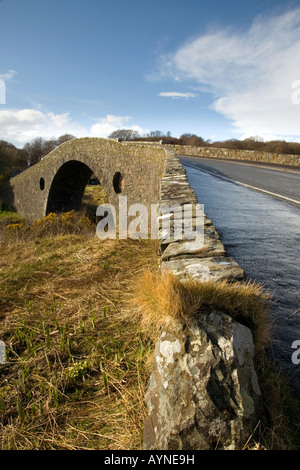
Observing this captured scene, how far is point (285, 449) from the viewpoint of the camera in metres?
1.21

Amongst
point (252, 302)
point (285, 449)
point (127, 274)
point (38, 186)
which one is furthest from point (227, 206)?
point (38, 186)

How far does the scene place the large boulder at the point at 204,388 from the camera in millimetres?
1211

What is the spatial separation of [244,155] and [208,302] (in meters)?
24.5

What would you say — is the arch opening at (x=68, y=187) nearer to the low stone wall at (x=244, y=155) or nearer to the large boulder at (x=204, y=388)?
the low stone wall at (x=244, y=155)

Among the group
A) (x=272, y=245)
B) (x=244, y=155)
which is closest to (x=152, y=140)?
(x=244, y=155)

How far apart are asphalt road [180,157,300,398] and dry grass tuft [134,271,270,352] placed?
49cm

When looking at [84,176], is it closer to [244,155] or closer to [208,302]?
[244,155]

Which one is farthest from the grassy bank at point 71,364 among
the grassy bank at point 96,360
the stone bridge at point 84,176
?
the stone bridge at point 84,176

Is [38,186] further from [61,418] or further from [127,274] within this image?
[61,418]

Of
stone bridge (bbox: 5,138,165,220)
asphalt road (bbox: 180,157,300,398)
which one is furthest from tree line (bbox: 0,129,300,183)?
asphalt road (bbox: 180,157,300,398)

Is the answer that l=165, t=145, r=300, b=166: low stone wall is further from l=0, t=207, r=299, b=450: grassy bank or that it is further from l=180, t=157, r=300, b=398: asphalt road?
l=0, t=207, r=299, b=450: grassy bank

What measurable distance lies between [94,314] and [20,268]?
2.33 m

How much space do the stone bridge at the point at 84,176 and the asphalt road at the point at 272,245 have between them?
376 centimetres

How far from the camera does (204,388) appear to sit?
1.27m
